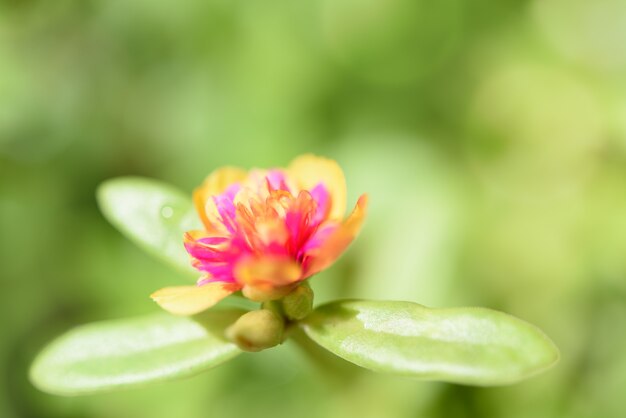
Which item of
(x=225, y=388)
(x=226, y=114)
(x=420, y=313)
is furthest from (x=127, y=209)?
(x=226, y=114)

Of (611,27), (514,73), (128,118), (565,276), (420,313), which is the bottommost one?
(565,276)

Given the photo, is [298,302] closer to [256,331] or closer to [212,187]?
[256,331]

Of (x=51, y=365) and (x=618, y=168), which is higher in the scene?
(x=618, y=168)

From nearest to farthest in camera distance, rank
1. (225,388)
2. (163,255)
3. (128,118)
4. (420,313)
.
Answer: (420,313) → (163,255) → (225,388) → (128,118)

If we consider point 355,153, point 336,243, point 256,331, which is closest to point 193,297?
point 256,331

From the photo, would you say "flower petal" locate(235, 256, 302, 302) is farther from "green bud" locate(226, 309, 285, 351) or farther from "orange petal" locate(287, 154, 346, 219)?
"orange petal" locate(287, 154, 346, 219)

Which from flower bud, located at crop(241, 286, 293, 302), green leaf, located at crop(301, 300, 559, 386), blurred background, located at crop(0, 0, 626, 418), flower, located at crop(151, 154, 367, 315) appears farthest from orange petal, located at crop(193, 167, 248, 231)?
blurred background, located at crop(0, 0, 626, 418)

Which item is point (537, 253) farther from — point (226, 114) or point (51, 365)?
point (51, 365)
